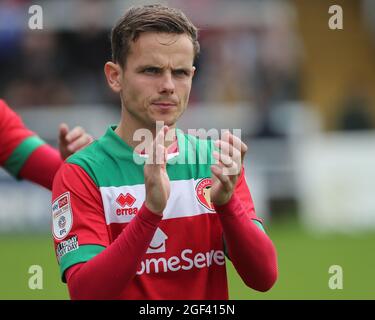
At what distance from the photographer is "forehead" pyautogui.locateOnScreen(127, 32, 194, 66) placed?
13.8 ft

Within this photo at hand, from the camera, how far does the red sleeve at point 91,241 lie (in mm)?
3930

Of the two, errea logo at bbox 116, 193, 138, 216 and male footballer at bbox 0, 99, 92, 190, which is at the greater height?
male footballer at bbox 0, 99, 92, 190

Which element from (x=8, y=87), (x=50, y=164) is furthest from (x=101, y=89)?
(x=50, y=164)

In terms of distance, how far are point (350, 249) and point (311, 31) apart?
1001 cm

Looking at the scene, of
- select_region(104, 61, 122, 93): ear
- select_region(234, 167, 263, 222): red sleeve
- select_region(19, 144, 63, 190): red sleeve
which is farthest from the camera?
select_region(19, 144, 63, 190): red sleeve

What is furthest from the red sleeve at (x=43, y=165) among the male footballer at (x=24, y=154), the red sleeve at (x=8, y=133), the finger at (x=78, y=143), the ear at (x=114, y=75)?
the ear at (x=114, y=75)

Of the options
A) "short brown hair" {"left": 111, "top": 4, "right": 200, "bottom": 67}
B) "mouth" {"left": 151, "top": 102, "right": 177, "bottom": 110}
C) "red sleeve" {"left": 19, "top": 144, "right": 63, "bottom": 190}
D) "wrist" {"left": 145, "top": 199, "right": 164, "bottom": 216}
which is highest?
"short brown hair" {"left": 111, "top": 4, "right": 200, "bottom": 67}

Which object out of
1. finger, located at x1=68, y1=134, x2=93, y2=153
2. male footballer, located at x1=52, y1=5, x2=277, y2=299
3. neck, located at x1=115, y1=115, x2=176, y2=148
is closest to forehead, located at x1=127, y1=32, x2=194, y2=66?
male footballer, located at x1=52, y1=5, x2=277, y2=299

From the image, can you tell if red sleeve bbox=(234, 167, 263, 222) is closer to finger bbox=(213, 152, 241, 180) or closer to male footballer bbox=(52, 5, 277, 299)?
male footballer bbox=(52, 5, 277, 299)

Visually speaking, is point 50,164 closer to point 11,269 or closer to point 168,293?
point 168,293

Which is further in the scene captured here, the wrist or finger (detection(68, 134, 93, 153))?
finger (detection(68, 134, 93, 153))

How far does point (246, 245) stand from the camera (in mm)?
4070

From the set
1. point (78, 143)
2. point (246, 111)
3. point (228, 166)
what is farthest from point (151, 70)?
point (246, 111)

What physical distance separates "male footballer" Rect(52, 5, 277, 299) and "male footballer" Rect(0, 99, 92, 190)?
1.36 m
